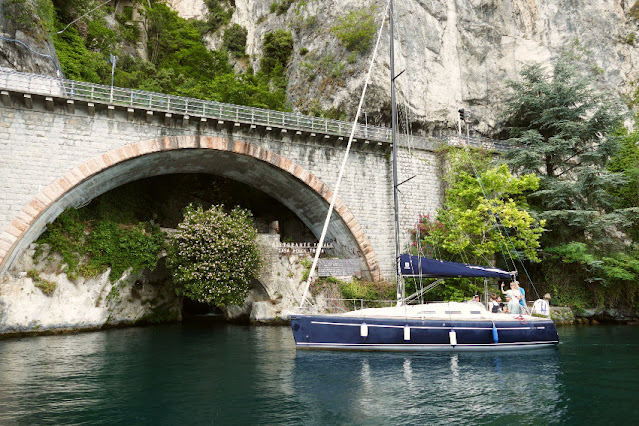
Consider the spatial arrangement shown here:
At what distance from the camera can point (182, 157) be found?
1881cm

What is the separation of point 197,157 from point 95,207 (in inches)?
209

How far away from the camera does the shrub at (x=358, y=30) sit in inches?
933

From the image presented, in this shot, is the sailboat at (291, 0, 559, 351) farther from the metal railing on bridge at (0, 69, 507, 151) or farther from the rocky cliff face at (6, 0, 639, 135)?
the rocky cliff face at (6, 0, 639, 135)

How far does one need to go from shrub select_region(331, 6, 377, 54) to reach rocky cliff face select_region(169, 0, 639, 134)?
0.63 metres

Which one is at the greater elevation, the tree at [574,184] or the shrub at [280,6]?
the shrub at [280,6]

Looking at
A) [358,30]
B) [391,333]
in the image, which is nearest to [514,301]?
[391,333]

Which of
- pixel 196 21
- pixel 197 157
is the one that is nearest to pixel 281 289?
pixel 197 157

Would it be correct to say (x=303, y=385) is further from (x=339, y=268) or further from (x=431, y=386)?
(x=339, y=268)

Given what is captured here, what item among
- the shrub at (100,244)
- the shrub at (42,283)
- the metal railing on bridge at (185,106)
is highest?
the metal railing on bridge at (185,106)

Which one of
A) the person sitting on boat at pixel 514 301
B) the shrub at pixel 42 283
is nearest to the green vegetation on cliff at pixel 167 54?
the shrub at pixel 42 283

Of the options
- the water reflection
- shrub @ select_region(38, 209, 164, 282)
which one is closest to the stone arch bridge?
shrub @ select_region(38, 209, 164, 282)

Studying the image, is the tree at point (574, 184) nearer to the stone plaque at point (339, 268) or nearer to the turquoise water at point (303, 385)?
the turquoise water at point (303, 385)

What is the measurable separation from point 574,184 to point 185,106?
64.9 feet

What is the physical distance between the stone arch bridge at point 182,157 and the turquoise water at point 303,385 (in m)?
5.97
